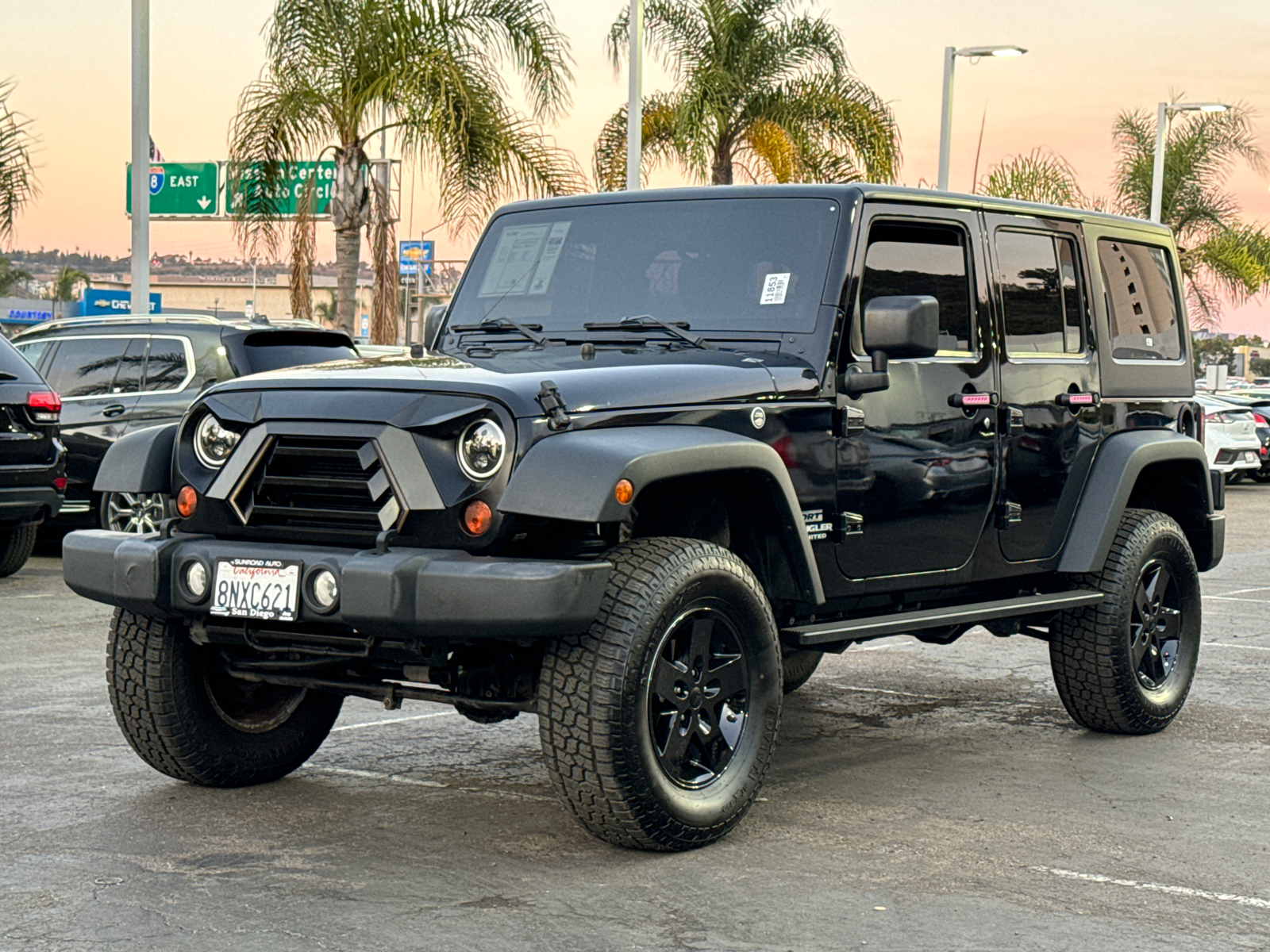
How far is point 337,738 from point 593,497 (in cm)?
258

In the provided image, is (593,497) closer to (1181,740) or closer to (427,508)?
(427,508)

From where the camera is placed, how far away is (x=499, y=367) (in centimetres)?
→ 550

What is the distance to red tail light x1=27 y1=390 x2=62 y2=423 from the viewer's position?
11.2 meters

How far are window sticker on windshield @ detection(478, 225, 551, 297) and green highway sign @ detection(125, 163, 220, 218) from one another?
46952 millimetres

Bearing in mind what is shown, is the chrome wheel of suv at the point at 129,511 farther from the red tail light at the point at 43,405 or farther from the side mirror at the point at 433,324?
the side mirror at the point at 433,324

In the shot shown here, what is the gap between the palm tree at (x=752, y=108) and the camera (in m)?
27.0

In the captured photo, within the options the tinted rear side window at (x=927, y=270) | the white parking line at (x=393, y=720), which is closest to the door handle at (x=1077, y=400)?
the tinted rear side window at (x=927, y=270)

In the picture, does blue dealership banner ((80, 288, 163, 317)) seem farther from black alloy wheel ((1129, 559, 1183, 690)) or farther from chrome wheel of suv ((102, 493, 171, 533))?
black alloy wheel ((1129, 559, 1183, 690))

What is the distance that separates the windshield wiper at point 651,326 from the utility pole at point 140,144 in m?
12.6

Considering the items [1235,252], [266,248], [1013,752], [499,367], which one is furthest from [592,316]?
[1235,252]

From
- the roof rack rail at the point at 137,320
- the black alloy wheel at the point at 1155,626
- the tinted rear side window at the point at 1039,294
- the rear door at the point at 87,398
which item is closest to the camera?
the tinted rear side window at the point at 1039,294

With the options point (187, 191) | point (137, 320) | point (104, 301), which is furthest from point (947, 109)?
point (104, 301)

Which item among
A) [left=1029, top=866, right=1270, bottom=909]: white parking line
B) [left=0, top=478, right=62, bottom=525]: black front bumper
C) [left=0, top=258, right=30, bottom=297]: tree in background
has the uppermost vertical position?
[left=0, top=258, right=30, bottom=297]: tree in background

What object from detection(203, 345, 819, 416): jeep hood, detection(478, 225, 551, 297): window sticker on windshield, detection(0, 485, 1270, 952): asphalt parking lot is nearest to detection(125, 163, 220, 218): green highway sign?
detection(0, 485, 1270, 952): asphalt parking lot
